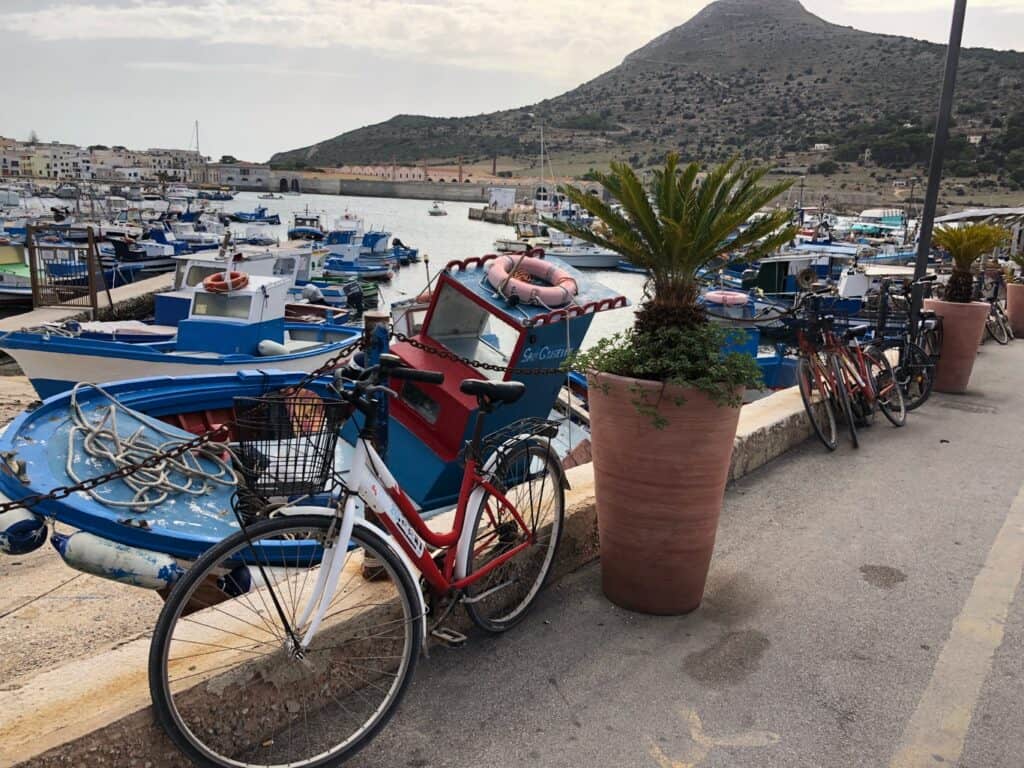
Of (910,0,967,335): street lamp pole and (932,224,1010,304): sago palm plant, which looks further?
(932,224,1010,304): sago palm plant

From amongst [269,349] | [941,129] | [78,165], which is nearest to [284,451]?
[941,129]

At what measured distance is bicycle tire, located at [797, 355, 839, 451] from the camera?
272 inches

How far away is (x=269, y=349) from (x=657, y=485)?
35.3 ft

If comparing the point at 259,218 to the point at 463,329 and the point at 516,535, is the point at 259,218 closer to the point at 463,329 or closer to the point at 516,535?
the point at 463,329

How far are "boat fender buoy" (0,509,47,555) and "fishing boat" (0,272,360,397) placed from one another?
7.49 metres

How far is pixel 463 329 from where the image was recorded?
27.3ft

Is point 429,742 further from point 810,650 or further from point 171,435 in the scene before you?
point 171,435

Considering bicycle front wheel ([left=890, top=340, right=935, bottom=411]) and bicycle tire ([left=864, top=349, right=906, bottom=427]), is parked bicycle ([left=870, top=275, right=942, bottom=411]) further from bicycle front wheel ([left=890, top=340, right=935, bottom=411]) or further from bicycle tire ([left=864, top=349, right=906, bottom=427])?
bicycle tire ([left=864, top=349, right=906, bottom=427])

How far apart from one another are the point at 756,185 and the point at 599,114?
160 metres

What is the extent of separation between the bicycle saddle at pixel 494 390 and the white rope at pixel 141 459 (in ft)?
8.40

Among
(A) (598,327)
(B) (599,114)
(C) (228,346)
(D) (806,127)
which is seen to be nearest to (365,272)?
(A) (598,327)

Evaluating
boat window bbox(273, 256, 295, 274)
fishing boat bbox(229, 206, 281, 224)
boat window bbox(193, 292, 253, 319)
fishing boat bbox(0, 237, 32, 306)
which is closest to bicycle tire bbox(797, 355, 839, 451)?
boat window bbox(193, 292, 253, 319)

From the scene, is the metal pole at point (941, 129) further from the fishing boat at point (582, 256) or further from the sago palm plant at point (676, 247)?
the fishing boat at point (582, 256)

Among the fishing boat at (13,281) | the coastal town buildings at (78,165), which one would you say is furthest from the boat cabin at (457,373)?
the coastal town buildings at (78,165)
